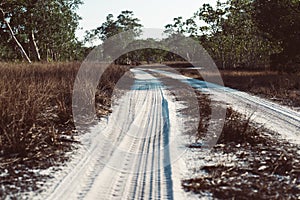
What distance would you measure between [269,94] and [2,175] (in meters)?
11.0

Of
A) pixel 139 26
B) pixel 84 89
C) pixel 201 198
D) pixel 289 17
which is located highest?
pixel 139 26

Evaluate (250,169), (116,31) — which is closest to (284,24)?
(250,169)

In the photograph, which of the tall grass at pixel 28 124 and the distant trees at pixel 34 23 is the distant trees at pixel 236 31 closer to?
the distant trees at pixel 34 23

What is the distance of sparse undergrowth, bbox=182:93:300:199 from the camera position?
376cm

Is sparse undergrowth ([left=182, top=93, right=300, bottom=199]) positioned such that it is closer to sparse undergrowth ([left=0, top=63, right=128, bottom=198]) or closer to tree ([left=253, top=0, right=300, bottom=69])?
sparse undergrowth ([left=0, top=63, right=128, bottom=198])

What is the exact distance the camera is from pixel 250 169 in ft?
14.7

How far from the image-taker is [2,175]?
12.9 feet

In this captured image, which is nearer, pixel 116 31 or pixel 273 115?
pixel 273 115

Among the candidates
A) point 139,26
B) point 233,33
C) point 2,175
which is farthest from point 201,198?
point 139,26

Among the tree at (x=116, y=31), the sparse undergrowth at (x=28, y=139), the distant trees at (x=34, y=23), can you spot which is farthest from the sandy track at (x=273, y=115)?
the tree at (x=116, y=31)

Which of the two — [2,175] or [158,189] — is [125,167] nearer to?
[158,189]

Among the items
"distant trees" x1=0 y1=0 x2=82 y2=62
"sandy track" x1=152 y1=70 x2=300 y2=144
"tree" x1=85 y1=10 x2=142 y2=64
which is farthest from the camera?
"tree" x1=85 y1=10 x2=142 y2=64

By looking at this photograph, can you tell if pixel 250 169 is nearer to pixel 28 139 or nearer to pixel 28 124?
pixel 28 139

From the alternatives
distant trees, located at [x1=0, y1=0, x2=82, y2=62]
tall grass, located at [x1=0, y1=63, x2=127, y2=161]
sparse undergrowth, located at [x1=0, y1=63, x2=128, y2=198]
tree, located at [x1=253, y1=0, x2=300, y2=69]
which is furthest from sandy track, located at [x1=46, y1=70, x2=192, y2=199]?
distant trees, located at [x1=0, y1=0, x2=82, y2=62]
